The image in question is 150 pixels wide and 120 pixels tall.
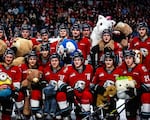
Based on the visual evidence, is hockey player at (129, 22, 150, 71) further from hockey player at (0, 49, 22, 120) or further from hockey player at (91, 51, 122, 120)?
hockey player at (0, 49, 22, 120)

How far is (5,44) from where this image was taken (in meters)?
8.30

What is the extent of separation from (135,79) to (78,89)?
0.86 m

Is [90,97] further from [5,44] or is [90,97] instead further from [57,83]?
[5,44]

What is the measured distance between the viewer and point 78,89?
728 centimetres

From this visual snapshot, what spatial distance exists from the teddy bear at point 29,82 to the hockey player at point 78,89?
438mm

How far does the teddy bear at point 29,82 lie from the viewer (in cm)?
741

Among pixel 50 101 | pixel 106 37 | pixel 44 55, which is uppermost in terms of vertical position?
pixel 106 37

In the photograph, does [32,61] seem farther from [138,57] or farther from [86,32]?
[138,57]

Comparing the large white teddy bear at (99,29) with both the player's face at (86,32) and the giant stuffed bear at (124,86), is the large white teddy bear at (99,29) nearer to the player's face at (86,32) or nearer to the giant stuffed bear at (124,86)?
the player's face at (86,32)

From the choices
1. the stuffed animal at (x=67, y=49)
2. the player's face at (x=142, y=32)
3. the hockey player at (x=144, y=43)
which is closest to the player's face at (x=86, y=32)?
the stuffed animal at (x=67, y=49)

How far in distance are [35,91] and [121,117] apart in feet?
4.89

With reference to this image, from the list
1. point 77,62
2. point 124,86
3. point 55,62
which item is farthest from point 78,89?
point 124,86

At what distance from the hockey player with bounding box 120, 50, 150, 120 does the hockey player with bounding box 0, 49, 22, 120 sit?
65.8 inches

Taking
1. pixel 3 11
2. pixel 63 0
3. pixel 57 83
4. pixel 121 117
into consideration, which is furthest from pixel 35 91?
pixel 63 0
